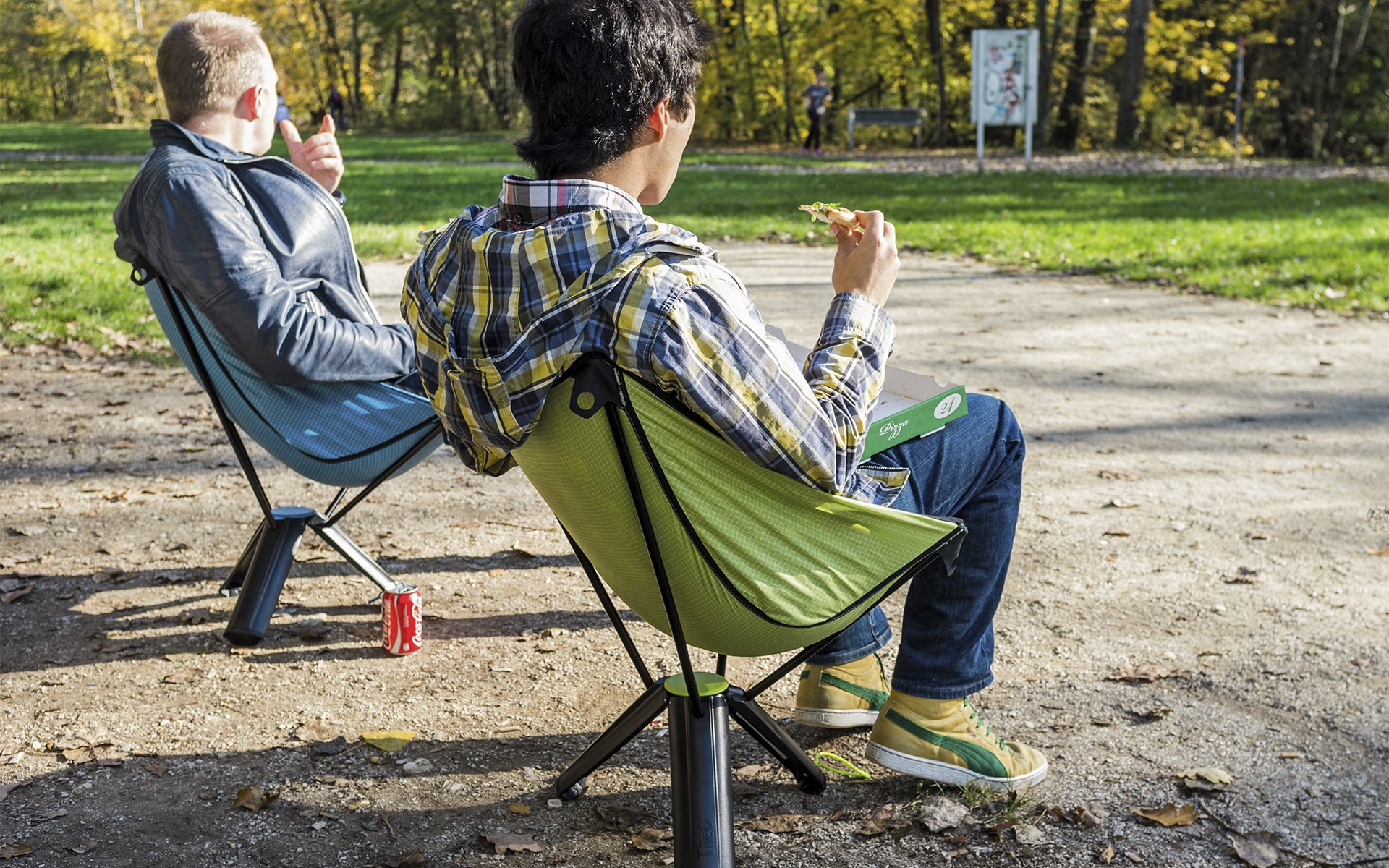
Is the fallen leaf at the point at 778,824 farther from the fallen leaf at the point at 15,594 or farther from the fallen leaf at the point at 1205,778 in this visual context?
the fallen leaf at the point at 15,594

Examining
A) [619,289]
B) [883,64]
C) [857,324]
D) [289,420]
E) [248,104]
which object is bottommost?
[289,420]

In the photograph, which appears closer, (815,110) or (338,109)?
(815,110)

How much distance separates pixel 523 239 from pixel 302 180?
1.73 m

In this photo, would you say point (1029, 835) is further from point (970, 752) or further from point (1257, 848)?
point (1257, 848)

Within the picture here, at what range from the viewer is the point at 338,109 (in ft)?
133

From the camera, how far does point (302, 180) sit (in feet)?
11.0

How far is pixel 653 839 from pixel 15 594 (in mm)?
2371

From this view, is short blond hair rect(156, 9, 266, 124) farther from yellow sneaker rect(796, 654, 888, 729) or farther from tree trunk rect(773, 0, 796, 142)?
tree trunk rect(773, 0, 796, 142)

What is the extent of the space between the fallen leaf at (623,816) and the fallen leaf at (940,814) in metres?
0.57

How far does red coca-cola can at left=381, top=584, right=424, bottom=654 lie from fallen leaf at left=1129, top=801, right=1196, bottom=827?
1893 millimetres

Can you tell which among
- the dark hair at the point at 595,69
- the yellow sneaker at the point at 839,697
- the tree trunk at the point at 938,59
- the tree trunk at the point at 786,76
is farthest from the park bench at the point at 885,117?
the dark hair at the point at 595,69

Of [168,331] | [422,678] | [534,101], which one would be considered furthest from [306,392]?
[534,101]

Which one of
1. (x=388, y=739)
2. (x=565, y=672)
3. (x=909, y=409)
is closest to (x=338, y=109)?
(x=565, y=672)

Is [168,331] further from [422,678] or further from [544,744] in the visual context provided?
[544,744]
